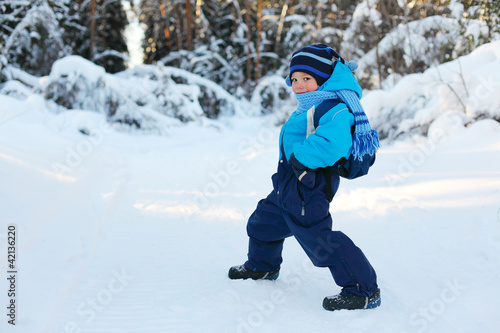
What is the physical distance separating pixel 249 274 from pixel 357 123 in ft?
3.45

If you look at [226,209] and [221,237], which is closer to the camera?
[221,237]

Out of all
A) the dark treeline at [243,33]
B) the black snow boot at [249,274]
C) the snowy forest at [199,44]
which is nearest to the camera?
the black snow boot at [249,274]

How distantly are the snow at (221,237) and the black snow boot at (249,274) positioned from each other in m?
0.04

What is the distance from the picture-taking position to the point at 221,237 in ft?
9.89

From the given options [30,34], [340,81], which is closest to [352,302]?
[340,81]

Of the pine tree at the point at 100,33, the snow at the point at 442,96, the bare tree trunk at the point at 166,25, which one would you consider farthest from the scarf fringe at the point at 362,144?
the bare tree trunk at the point at 166,25

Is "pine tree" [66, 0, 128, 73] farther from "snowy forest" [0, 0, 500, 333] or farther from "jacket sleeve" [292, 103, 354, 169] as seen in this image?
"jacket sleeve" [292, 103, 354, 169]

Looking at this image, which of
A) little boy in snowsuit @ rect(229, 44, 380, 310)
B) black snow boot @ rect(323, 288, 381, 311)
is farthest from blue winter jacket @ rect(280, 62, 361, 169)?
black snow boot @ rect(323, 288, 381, 311)

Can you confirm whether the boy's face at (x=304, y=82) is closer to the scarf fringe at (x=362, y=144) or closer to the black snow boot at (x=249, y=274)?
the scarf fringe at (x=362, y=144)

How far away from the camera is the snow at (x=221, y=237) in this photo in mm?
1847

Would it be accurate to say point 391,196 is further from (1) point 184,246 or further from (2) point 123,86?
(2) point 123,86

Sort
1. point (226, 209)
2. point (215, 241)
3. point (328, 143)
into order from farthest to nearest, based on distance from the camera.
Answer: point (226, 209) < point (215, 241) < point (328, 143)

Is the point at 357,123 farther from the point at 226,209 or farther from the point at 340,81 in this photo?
the point at 226,209

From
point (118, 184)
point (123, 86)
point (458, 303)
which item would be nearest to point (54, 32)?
point (123, 86)
